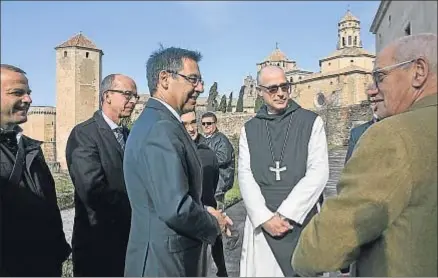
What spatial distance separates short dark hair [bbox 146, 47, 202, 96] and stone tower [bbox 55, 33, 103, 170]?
4129cm

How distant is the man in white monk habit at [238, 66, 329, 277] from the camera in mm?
3053

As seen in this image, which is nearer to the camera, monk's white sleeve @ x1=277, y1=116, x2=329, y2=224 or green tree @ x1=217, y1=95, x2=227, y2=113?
monk's white sleeve @ x1=277, y1=116, x2=329, y2=224

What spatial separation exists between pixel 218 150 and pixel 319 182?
1828 mm

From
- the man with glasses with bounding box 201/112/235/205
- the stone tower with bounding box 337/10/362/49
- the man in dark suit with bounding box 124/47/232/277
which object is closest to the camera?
the man in dark suit with bounding box 124/47/232/277

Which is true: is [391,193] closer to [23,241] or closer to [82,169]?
[23,241]

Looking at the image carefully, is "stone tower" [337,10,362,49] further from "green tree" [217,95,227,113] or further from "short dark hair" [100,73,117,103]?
"short dark hair" [100,73,117,103]

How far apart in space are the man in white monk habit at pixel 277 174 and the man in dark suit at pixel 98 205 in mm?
774

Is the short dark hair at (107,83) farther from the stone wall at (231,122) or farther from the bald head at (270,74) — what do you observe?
the stone wall at (231,122)

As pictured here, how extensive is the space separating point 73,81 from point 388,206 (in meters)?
44.4

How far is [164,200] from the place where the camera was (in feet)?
6.71

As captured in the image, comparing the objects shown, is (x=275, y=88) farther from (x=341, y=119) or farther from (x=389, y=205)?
(x=341, y=119)

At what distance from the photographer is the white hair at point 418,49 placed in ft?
5.27

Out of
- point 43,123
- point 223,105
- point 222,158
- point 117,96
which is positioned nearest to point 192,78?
point 117,96

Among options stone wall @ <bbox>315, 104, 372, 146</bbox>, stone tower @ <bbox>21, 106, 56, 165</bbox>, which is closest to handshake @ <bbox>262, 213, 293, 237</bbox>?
stone wall @ <bbox>315, 104, 372, 146</bbox>
